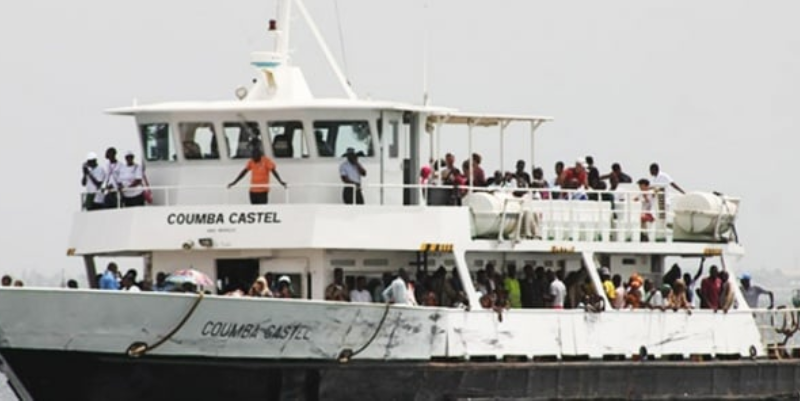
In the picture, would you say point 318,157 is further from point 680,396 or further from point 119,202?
point 680,396

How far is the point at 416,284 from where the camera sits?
109 feet

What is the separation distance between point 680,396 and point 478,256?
3.88 metres

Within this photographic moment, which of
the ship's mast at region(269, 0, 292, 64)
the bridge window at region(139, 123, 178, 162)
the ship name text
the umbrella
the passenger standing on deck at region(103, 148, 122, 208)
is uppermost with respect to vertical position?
the ship's mast at region(269, 0, 292, 64)

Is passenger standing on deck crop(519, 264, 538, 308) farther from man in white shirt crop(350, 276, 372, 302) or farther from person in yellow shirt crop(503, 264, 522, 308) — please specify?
man in white shirt crop(350, 276, 372, 302)

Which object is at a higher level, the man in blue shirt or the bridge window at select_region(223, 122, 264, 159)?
the bridge window at select_region(223, 122, 264, 159)

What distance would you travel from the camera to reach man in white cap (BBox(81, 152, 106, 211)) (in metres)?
33.8

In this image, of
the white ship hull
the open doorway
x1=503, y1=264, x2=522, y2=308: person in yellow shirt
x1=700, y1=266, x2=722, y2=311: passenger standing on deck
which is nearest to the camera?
the white ship hull

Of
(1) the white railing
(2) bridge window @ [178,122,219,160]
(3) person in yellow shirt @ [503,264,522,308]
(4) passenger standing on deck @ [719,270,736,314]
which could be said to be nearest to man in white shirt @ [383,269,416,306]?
(3) person in yellow shirt @ [503,264,522,308]

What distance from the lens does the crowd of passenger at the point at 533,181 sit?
34.2 metres

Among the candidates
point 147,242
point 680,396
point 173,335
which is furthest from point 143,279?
point 680,396

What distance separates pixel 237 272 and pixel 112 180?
85.1 inches

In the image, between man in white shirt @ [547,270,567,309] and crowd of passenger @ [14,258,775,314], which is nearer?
crowd of passenger @ [14,258,775,314]

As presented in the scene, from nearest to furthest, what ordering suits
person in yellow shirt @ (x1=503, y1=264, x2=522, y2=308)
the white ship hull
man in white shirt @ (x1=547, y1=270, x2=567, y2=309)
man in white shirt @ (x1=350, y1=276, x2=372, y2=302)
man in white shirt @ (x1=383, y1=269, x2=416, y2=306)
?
the white ship hull < man in white shirt @ (x1=383, y1=269, x2=416, y2=306) < man in white shirt @ (x1=350, y1=276, x2=372, y2=302) < person in yellow shirt @ (x1=503, y1=264, x2=522, y2=308) < man in white shirt @ (x1=547, y1=270, x2=567, y2=309)

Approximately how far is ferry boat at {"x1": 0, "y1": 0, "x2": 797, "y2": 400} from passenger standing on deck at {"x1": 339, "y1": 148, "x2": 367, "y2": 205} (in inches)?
3.9
